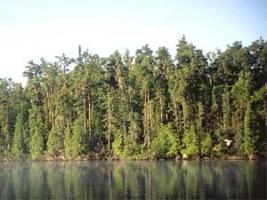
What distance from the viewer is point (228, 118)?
86.7m

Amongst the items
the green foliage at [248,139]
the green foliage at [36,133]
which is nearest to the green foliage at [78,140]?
the green foliage at [36,133]

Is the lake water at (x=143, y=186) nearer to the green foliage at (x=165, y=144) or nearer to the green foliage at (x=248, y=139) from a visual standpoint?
the green foliage at (x=248, y=139)

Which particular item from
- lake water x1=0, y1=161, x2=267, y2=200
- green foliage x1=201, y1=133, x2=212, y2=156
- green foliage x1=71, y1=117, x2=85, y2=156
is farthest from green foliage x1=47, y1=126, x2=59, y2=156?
lake water x1=0, y1=161, x2=267, y2=200

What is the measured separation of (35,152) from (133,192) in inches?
2360

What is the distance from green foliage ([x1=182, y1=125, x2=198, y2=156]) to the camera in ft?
280

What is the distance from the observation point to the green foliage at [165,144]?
3465 inches

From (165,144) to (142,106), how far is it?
10.2 metres

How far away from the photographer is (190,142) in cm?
8619

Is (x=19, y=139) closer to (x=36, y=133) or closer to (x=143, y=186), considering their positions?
(x=36, y=133)

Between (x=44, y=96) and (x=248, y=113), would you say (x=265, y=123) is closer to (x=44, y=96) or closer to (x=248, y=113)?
(x=248, y=113)

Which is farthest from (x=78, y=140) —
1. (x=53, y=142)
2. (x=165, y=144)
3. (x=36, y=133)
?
(x=165, y=144)

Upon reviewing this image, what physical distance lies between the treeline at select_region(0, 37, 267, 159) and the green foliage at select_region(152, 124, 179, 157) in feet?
0.54

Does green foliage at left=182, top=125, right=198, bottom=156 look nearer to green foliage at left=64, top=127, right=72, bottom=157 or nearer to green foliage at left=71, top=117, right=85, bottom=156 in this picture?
green foliage at left=71, top=117, right=85, bottom=156

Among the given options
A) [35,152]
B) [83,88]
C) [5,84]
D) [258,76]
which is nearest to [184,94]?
[258,76]
